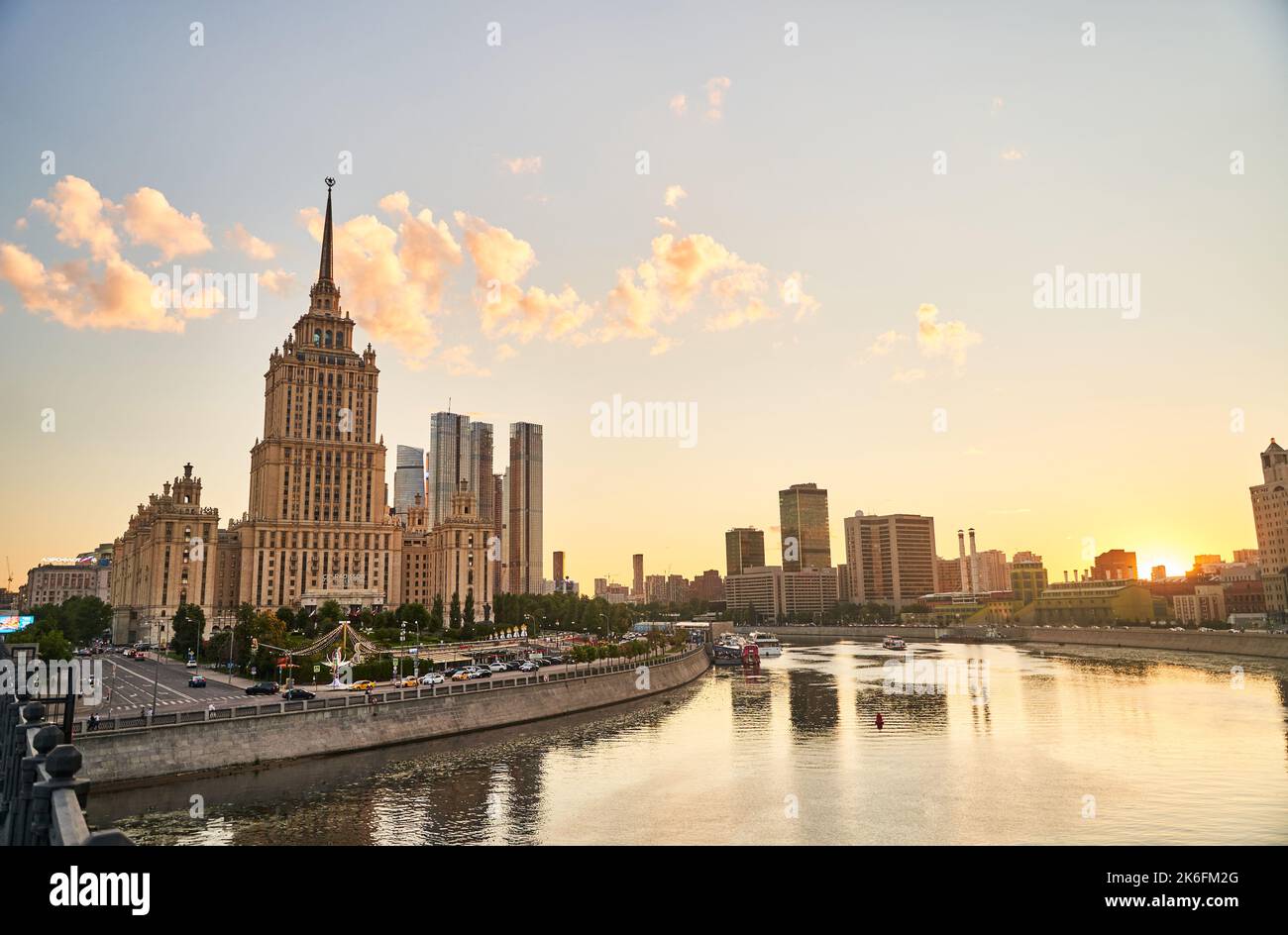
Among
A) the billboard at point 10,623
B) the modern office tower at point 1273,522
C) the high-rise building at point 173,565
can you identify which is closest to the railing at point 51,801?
the billboard at point 10,623

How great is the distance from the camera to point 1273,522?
472 ft

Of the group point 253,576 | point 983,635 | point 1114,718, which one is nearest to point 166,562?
point 253,576

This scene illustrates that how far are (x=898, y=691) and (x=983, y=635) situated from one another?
120 meters

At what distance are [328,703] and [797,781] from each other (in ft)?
93.6

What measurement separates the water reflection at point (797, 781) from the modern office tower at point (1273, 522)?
84601mm

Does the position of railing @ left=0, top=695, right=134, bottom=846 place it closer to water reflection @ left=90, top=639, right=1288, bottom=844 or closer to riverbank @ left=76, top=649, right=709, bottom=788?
water reflection @ left=90, top=639, right=1288, bottom=844

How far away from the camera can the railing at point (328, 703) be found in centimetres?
4062

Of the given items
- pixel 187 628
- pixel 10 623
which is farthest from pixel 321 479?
pixel 10 623

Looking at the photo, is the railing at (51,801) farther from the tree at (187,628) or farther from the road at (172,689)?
the tree at (187,628)

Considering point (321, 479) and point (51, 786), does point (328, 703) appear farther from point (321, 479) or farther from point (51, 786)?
point (321, 479)

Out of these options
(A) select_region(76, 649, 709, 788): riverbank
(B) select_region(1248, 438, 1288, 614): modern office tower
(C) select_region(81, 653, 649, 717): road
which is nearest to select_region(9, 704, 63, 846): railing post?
(A) select_region(76, 649, 709, 788): riverbank

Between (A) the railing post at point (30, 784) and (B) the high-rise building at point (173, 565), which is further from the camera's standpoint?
(B) the high-rise building at point (173, 565)

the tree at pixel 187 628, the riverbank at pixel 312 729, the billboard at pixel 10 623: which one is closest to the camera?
the riverbank at pixel 312 729
